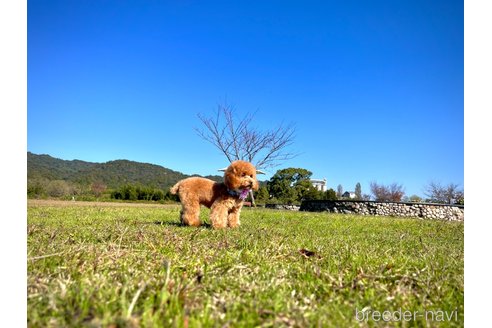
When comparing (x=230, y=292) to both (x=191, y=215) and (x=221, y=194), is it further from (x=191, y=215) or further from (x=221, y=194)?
(x=191, y=215)

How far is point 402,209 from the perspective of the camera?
21031 millimetres

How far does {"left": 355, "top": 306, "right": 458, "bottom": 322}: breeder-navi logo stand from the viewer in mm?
1346

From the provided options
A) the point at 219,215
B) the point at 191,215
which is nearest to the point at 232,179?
the point at 219,215

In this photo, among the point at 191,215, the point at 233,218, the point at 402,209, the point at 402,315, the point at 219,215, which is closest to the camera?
the point at 402,315

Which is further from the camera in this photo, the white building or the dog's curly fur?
the white building

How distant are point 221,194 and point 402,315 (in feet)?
16.7

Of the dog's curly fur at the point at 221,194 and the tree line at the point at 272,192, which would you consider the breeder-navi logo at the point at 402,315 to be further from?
the tree line at the point at 272,192

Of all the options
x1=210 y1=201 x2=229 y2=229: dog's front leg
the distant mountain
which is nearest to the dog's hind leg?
x1=210 y1=201 x2=229 y2=229: dog's front leg

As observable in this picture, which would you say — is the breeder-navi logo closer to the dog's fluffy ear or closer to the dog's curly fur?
the dog's curly fur

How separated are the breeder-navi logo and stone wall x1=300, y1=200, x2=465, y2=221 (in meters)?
20.3
